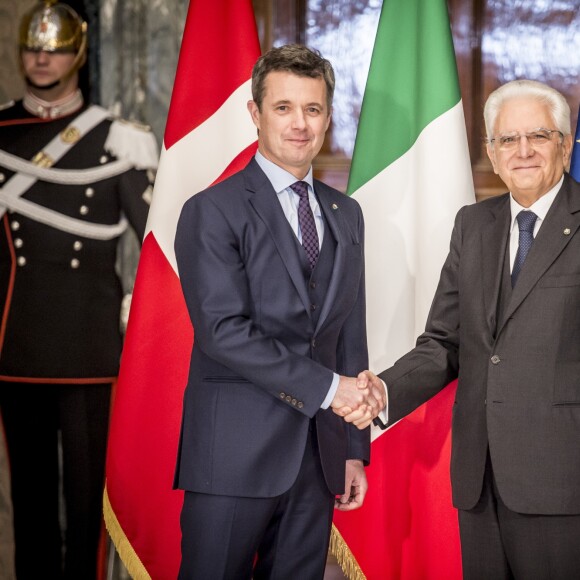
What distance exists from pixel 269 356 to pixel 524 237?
1.89 ft

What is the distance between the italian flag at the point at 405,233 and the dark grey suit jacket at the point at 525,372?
1.34 feet

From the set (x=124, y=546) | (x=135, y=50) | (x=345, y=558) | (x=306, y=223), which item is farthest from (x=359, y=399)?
(x=135, y=50)

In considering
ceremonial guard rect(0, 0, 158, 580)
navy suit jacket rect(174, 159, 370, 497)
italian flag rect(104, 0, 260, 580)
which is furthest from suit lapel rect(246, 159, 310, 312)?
ceremonial guard rect(0, 0, 158, 580)

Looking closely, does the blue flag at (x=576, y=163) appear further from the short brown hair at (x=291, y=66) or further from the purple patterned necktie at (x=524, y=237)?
the short brown hair at (x=291, y=66)

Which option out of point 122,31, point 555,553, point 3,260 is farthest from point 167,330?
point 555,553

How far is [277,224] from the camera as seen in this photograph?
5.55 ft

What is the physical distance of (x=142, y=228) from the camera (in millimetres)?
2316

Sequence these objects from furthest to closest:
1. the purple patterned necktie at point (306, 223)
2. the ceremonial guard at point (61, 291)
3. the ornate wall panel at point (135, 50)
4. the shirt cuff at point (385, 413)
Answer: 1. the ornate wall panel at point (135, 50)
2. the ceremonial guard at point (61, 291)
3. the shirt cuff at point (385, 413)
4. the purple patterned necktie at point (306, 223)

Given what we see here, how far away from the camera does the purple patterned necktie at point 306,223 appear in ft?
5.68

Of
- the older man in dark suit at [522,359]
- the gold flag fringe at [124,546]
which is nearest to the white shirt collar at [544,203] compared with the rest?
the older man in dark suit at [522,359]

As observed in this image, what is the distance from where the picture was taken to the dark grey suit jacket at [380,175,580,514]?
1.65 metres

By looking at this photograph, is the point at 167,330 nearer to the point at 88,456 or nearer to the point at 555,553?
the point at 88,456

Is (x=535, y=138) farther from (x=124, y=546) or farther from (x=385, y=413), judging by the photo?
(x=124, y=546)

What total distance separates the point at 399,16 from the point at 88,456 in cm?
141
